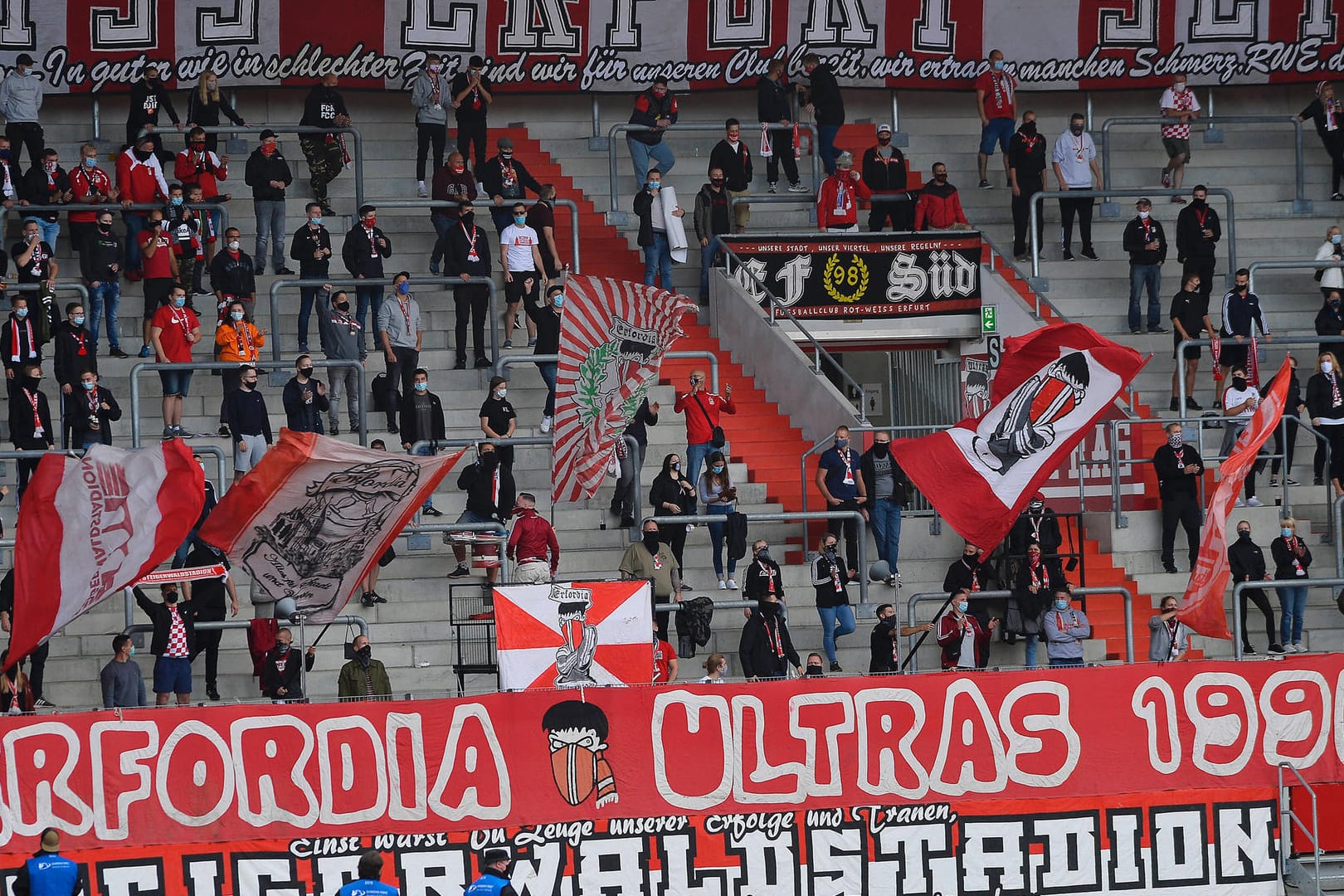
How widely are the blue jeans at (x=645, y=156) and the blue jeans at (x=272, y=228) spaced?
208 inches

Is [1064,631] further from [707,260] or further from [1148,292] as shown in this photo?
[707,260]

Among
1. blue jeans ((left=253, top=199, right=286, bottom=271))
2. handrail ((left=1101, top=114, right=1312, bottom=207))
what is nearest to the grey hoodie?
blue jeans ((left=253, top=199, right=286, bottom=271))

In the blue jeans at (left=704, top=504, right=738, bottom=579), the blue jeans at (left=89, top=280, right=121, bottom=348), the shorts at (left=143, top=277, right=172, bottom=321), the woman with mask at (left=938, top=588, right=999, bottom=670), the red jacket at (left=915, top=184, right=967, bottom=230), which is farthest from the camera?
the red jacket at (left=915, top=184, right=967, bottom=230)

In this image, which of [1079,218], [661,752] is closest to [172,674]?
[661,752]

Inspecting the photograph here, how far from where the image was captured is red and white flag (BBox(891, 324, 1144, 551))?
18344 millimetres

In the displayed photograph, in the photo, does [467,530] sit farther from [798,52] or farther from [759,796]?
[798,52]

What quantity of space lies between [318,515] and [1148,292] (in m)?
14.4

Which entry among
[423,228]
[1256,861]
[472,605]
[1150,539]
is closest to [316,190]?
[423,228]

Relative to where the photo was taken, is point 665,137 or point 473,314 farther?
point 665,137

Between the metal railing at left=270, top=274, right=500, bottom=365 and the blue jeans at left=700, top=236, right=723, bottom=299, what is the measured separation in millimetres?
3197

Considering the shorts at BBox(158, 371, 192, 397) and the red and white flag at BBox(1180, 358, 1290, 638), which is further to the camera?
the shorts at BBox(158, 371, 192, 397)

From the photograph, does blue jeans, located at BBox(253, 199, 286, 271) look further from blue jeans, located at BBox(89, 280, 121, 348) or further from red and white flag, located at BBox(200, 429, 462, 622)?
red and white flag, located at BBox(200, 429, 462, 622)

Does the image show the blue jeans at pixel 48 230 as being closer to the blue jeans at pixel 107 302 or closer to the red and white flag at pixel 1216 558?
the blue jeans at pixel 107 302

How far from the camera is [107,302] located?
86.7ft
